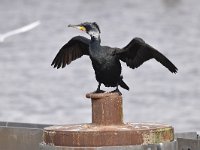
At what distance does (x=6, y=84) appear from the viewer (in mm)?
24000

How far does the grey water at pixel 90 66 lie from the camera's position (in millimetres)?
19806

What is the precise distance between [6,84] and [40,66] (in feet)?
9.17

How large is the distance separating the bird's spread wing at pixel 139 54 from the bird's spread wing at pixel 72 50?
340mm

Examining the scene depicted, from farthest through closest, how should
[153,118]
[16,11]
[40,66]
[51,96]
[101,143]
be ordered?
[16,11] → [40,66] → [51,96] → [153,118] → [101,143]

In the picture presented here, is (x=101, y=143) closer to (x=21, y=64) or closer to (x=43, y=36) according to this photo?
(x=21, y=64)

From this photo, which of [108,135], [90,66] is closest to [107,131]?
[108,135]

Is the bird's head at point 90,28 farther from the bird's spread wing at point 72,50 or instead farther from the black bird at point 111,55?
the bird's spread wing at point 72,50

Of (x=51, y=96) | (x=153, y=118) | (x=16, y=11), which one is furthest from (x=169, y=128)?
(x=16, y=11)

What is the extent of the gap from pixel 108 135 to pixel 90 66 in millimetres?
20962

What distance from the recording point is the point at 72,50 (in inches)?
260

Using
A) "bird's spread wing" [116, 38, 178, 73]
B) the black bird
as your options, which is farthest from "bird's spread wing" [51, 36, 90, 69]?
"bird's spread wing" [116, 38, 178, 73]

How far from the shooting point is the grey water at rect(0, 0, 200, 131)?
1981 centimetres

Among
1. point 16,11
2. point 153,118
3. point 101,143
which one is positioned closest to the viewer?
point 101,143

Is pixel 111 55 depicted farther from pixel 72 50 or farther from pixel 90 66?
pixel 90 66
